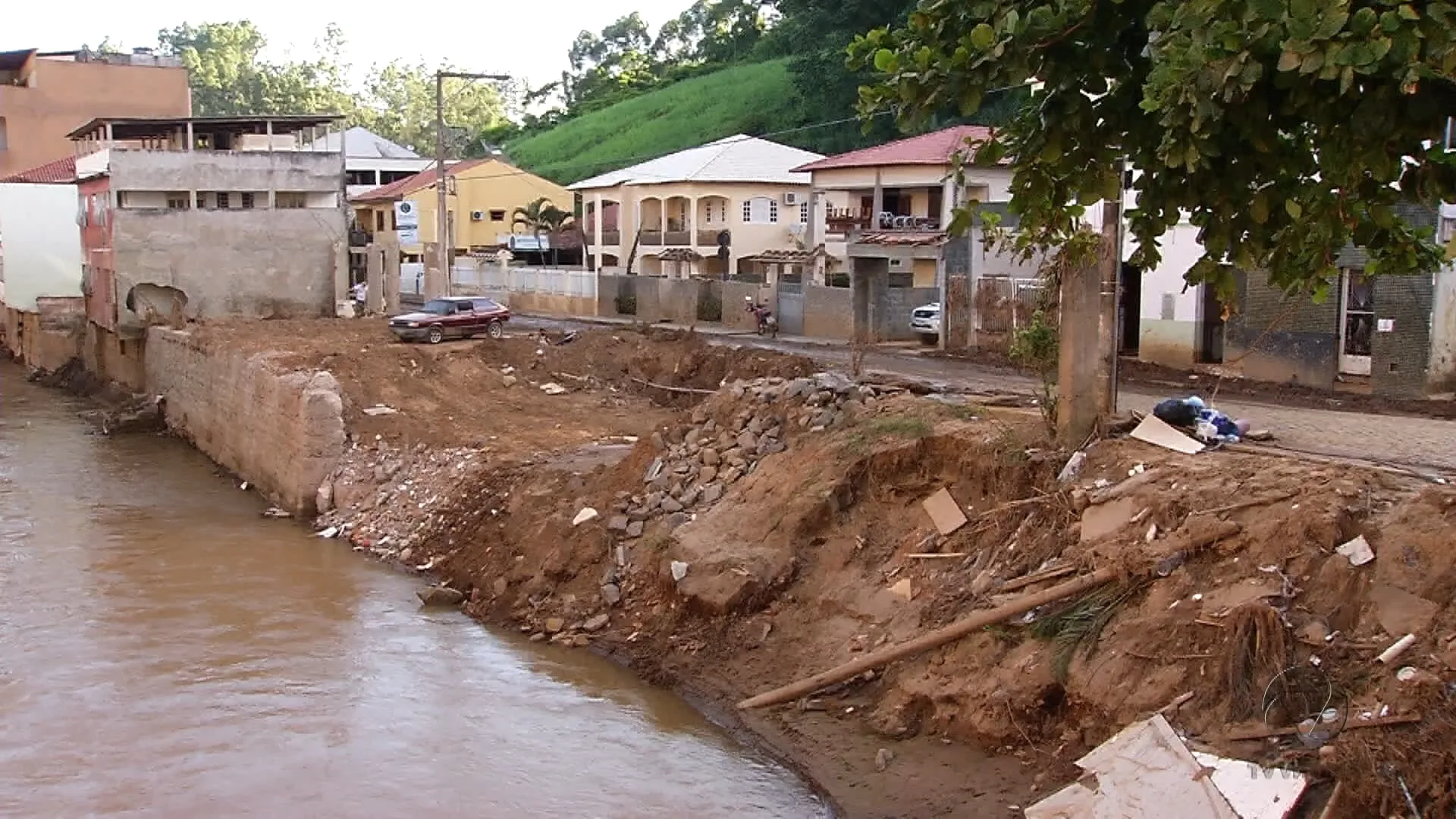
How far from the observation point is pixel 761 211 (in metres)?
50.1

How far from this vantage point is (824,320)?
36.3 m

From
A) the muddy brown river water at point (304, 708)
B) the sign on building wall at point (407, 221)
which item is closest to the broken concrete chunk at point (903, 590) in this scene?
the muddy brown river water at point (304, 708)

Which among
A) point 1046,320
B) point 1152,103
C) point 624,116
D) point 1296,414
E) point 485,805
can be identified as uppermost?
point 624,116

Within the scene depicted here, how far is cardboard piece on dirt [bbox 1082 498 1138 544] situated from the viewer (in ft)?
39.4

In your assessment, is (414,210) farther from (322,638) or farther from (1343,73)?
(1343,73)

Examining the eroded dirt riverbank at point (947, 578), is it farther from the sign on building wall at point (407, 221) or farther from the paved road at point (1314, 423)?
the sign on building wall at point (407, 221)

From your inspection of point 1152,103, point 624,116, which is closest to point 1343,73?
point 1152,103

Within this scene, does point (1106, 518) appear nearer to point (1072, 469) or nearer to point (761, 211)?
point (1072, 469)

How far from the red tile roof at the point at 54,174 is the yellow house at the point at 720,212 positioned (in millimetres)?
19110

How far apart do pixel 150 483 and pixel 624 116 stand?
6102cm

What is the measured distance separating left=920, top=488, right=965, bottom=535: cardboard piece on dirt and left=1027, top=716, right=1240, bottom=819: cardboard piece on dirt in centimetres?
435

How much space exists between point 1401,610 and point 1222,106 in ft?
16.3

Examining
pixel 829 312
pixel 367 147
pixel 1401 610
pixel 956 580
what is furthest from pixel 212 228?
pixel 367 147

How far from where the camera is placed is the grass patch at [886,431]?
591 inches
